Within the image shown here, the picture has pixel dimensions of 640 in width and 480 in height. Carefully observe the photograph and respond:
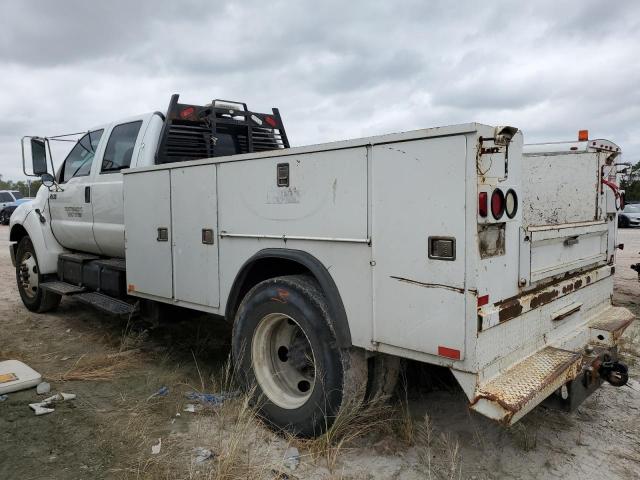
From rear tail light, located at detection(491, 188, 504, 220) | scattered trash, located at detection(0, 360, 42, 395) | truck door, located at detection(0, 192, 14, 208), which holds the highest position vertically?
truck door, located at detection(0, 192, 14, 208)

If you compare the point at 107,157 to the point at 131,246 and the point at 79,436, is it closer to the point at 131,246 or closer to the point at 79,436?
the point at 131,246

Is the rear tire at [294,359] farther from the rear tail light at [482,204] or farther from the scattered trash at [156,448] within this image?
the rear tail light at [482,204]

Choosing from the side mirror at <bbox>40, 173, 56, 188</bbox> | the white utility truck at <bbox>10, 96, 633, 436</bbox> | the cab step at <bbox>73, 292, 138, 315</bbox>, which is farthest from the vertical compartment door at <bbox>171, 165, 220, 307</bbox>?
the side mirror at <bbox>40, 173, 56, 188</bbox>

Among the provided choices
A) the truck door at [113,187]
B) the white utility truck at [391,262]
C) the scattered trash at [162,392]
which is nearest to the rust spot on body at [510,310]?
the white utility truck at [391,262]

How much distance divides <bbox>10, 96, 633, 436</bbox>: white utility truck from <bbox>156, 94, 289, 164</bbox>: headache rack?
661 millimetres

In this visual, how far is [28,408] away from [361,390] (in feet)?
8.55

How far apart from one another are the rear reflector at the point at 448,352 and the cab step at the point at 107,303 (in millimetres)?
3399

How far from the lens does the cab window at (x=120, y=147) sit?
5.70 meters

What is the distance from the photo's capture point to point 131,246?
5.13 meters

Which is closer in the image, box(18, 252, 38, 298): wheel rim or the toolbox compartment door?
the toolbox compartment door

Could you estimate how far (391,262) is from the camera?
2.99 meters

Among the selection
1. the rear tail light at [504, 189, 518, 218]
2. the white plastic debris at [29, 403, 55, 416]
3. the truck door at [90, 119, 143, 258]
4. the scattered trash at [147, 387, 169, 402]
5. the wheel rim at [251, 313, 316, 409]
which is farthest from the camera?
the truck door at [90, 119, 143, 258]

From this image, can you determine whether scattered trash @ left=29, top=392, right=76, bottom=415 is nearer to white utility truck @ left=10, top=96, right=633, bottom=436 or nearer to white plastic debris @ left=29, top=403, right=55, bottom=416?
white plastic debris @ left=29, top=403, right=55, bottom=416

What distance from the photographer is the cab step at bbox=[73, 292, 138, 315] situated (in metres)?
5.27
